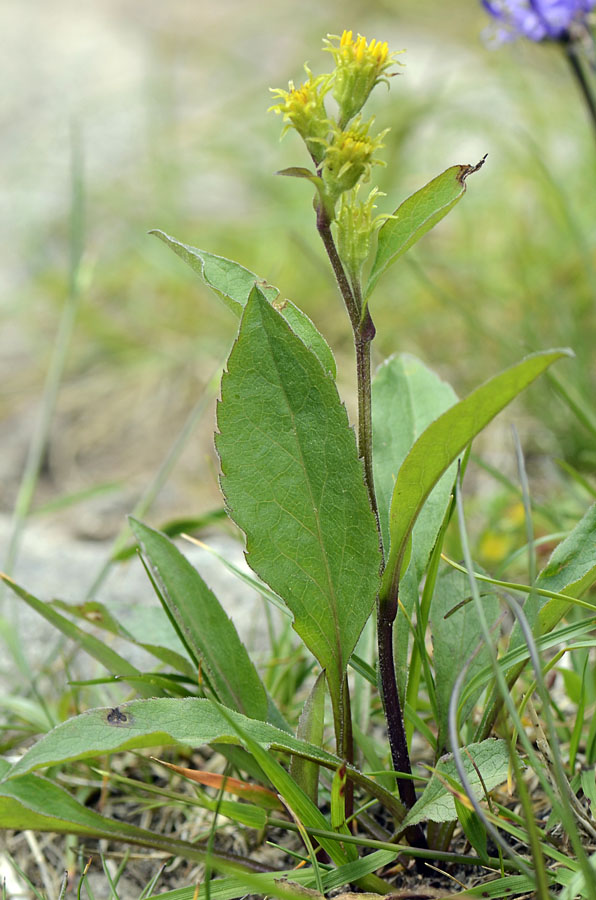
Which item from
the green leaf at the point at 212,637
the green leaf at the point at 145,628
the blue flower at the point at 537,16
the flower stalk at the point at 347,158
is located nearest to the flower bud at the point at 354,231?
the flower stalk at the point at 347,158

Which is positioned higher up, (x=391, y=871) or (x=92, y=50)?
(x=92, y=50)

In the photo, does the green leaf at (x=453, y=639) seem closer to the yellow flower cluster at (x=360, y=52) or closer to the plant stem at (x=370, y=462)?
the plant stem at (x=370, y=462)

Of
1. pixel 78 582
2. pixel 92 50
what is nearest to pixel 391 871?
pixel 78 582

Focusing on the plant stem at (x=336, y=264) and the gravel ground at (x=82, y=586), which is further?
the gravel ground at (x=82, y=586)

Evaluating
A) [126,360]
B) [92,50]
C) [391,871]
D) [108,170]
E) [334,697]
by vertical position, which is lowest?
[391,871]

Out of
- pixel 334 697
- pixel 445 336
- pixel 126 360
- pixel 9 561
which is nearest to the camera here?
pixel 334 697

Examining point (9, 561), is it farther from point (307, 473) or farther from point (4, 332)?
point (4, 332)

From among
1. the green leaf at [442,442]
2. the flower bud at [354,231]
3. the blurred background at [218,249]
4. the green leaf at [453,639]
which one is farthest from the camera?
the blurred background at [218,249]

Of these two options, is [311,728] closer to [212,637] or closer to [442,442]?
[212,637]
